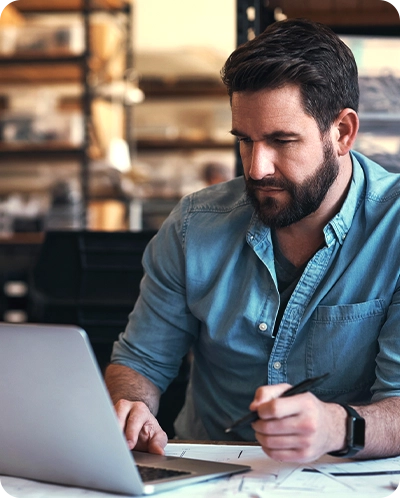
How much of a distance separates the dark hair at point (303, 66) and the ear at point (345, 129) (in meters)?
0.01

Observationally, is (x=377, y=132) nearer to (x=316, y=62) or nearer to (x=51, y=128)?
(x=316, y=62)

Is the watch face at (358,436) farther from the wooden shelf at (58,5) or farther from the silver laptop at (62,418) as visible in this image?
the wooden shelf at (58,5)

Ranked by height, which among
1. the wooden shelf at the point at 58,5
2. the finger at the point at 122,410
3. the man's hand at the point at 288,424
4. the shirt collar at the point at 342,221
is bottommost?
the finger at the point at 122,410

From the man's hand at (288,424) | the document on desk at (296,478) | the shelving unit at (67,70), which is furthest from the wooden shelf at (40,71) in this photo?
the man's hand at (288,424)

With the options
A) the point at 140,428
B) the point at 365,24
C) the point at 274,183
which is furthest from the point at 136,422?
the point at 365,24

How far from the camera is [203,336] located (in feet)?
4.46

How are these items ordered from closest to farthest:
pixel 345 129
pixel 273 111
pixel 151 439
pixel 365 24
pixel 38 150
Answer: pixel 151 439, pixel 273 111, pixel 345 129, pixel 365 24, pixel 38 150

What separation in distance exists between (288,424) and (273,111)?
515mm

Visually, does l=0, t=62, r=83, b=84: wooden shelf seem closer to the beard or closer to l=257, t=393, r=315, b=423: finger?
the beard

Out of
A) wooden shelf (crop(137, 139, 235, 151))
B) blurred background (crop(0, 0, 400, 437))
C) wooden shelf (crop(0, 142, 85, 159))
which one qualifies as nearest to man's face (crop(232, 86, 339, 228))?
blurred background (crop(0, 0, 400, 437))

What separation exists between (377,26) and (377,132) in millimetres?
277

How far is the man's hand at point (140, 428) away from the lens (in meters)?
1.07

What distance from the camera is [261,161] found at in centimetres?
120

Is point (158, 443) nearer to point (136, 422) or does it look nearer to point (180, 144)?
point (136, 422)
